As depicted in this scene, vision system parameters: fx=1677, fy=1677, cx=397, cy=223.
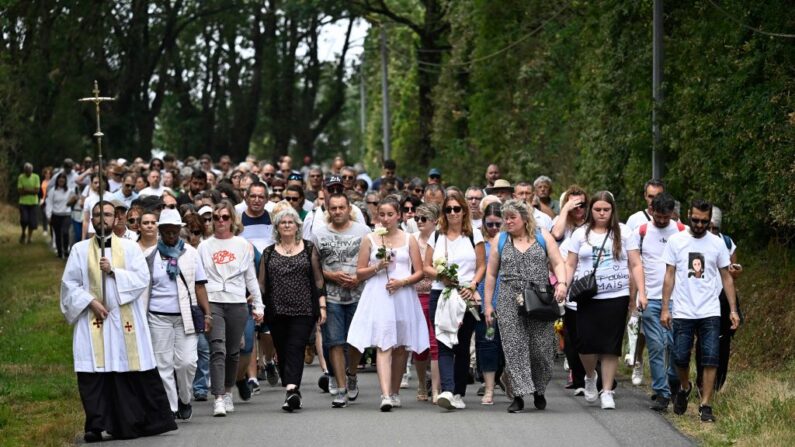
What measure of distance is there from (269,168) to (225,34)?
40869 mm

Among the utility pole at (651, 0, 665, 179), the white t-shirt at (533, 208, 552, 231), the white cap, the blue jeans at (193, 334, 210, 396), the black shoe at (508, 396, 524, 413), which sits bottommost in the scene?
the black shoe at (508, 396, 524, 413)

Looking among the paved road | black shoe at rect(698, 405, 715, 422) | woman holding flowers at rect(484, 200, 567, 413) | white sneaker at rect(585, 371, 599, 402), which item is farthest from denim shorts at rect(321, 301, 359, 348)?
black shoe at rect(698, 405, 715, 422)

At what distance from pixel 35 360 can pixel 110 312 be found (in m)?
6.39

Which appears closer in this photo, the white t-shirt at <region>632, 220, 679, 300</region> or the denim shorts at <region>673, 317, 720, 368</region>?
the denim shorts at <region>673, 317, 720, 368</region>

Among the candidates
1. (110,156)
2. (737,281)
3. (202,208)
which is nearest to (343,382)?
(202,208)

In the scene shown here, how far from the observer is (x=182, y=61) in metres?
66.7

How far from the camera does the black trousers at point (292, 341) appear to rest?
1419cm

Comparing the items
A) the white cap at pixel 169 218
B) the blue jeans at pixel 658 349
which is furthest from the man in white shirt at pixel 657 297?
the white cap at pixel 169 218

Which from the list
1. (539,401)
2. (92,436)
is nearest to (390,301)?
(539,401)

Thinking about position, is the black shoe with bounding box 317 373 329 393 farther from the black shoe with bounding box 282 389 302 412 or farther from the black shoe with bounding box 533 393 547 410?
the black shoe with bounding box 533 393 547 410

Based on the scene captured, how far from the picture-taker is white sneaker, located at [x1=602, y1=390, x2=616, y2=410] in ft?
45.6

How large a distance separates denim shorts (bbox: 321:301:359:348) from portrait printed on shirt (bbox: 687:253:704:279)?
119 inches

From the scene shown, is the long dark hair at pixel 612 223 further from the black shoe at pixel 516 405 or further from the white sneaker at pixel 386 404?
the white sneaker at pixel 386 404

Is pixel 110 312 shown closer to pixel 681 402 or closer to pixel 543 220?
pixel 681 402
